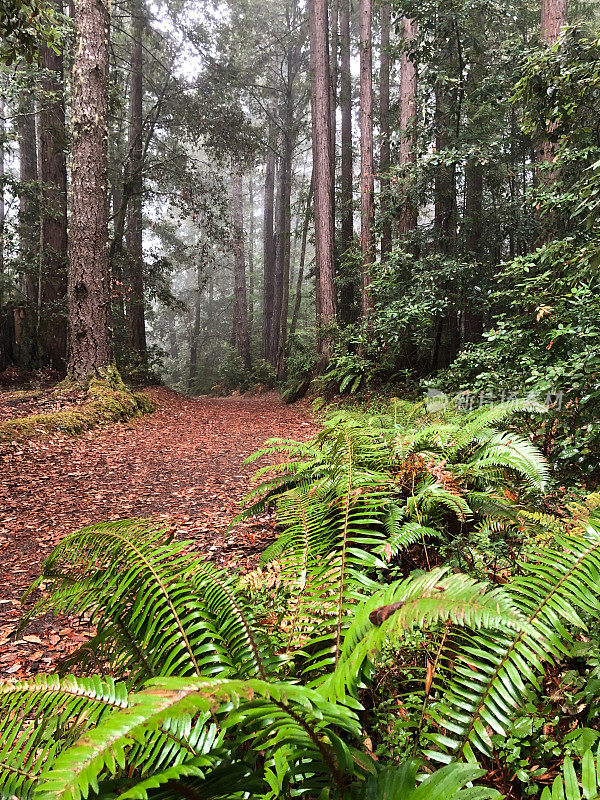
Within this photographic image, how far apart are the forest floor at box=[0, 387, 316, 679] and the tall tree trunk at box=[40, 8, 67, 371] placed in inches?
202

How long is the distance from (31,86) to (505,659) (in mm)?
10628

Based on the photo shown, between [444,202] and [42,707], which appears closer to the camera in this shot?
[42,707]

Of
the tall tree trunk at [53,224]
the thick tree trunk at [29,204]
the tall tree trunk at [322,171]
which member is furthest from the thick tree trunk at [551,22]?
the tall tree trunk at [53,224]

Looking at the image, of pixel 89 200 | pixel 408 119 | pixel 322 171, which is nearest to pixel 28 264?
pixel 89 200

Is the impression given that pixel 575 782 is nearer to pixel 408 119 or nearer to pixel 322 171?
pixel 408 119

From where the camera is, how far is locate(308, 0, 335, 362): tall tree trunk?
10.6 metres

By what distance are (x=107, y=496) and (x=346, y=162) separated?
13691 mm

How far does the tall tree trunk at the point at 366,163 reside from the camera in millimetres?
9961

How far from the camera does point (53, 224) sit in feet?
34.4

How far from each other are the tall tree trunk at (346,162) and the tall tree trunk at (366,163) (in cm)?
250

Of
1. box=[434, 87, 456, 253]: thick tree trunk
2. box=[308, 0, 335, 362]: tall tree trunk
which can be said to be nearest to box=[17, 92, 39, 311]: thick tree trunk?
box=[308, 0, 335, 362]: tall tree trunk

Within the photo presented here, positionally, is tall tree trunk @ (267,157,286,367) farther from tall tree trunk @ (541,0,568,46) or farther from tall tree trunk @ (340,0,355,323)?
tall tree trunk @ (541,0,568,46)

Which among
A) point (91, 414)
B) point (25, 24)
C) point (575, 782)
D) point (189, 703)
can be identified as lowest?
point (575, 782)

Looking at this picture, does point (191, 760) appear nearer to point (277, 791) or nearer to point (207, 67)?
point (277, 791)
